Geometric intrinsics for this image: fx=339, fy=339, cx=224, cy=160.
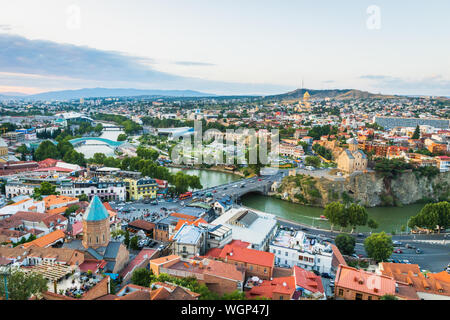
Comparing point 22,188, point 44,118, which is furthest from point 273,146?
point 44,118

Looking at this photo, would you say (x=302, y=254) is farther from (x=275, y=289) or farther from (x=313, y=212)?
(x=313, y=212)

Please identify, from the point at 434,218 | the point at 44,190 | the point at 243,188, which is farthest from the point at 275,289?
the point at 44,190

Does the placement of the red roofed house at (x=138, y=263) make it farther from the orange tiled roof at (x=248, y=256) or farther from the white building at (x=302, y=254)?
the white building at (x=302, y=254)

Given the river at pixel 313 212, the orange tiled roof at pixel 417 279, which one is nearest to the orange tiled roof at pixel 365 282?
the orange tiled roof at pixel 417 279

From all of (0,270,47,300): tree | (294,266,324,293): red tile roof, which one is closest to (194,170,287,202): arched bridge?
(294,266,324,293): red tile roof

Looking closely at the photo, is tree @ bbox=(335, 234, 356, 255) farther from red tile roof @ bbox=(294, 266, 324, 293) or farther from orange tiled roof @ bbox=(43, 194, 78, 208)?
orange tiled roof @ bbox=(43, 194, 78, 208)
